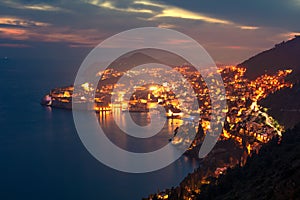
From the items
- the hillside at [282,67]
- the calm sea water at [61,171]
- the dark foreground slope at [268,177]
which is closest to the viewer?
the dark foreground slope at [268,177]

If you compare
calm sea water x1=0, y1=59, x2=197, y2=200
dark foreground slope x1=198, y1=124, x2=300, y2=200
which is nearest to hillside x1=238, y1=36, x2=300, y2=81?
calm sea water x1=0, y1=59, x2=197, y2=200

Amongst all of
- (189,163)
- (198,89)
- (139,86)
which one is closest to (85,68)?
(139,86)

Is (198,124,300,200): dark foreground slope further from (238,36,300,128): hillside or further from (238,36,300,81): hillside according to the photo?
(238,36,300,81): hillside

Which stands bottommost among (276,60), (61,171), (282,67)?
(61,171)

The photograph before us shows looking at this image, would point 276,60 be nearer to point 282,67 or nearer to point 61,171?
point 282,67

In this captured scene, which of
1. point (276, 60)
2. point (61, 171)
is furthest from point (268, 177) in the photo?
point (276, 60)

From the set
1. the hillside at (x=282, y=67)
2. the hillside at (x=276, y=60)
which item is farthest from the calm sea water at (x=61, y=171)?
the hillside at (x=276, y=60)

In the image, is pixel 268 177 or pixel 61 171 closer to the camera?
pixel 268 177

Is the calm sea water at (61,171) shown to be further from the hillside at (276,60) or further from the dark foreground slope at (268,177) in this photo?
the hillside at (276,60)

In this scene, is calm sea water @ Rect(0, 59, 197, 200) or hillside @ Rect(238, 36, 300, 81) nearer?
calm sea water @ Rect(0, 59, 197, 200)
